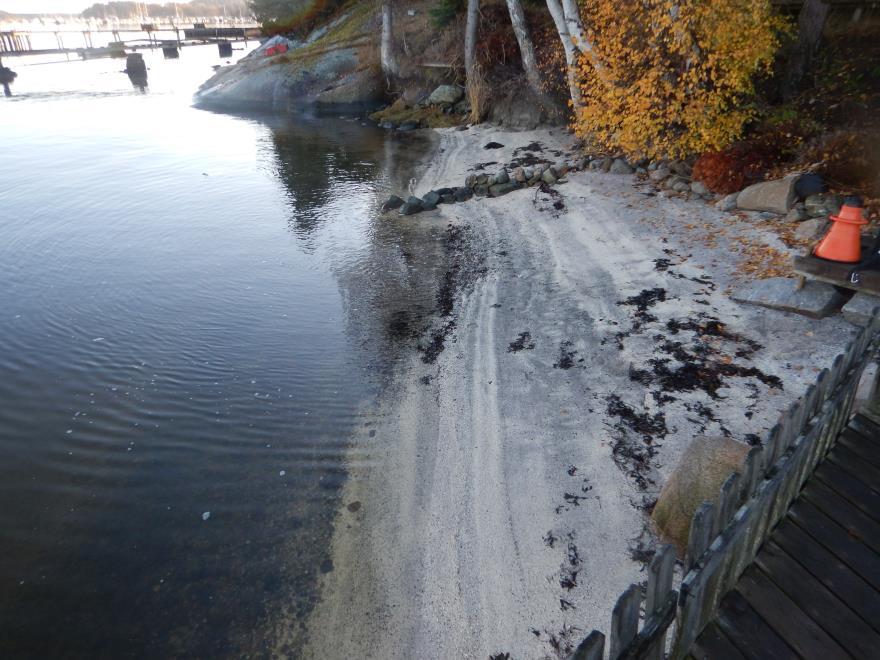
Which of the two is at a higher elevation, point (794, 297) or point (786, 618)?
point (786, 618)

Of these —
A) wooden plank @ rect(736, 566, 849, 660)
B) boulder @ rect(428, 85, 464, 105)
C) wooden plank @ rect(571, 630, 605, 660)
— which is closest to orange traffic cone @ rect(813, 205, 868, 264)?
wooden plank @ rect(736, 566, 849, 660)

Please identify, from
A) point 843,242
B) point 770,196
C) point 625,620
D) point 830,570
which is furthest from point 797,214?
point 625,620

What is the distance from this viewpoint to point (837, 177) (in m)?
11.8

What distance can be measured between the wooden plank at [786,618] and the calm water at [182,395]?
4105mm

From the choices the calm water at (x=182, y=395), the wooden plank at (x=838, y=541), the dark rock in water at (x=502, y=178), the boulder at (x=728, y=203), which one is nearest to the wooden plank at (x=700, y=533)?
the wooden plank at (x=838, y=541)

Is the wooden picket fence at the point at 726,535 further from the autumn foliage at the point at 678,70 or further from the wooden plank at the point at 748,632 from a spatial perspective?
the autumn foliage at the point at 678,70

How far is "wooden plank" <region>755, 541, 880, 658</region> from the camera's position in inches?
121

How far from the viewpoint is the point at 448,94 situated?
30438 millimetres

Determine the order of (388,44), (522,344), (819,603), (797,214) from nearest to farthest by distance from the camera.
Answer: (819,603), (522,344), (797,214), (388,44)

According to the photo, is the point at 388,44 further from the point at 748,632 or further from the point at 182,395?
the point at 748,632

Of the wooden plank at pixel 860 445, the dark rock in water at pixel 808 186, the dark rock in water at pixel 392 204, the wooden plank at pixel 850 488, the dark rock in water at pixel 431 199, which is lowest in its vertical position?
the dark rock in water at pixel 392 204

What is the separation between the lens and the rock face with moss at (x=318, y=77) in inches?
1451

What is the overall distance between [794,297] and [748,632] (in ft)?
21.8

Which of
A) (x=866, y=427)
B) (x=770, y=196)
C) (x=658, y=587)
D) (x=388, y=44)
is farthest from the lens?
(x=388, y=44)
